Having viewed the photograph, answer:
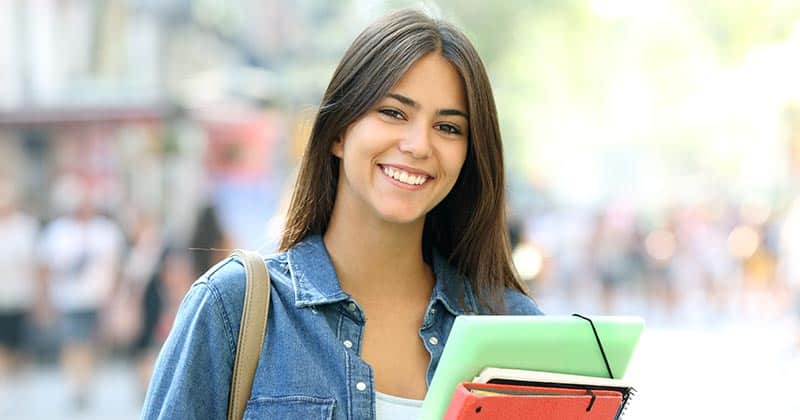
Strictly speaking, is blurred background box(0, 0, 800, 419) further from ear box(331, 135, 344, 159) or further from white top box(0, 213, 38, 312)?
ear box(331, 135, 344, 159)

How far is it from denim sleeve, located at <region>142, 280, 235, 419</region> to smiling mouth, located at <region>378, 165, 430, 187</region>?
35 centimetres

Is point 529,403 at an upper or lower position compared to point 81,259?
upper

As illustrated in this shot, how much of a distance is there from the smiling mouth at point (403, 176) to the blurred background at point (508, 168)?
16.0ft

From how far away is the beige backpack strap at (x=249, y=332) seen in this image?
5.65 ft

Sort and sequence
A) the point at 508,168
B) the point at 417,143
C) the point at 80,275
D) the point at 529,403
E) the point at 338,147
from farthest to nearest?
the point at 80,275 → the point at 508,168 → the point at 338,147 → the point at 417,143 → the point at 529,403

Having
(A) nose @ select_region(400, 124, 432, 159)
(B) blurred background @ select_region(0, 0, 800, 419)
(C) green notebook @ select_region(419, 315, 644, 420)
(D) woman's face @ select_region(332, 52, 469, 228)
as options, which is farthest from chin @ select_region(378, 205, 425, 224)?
(B) blurred background @ select_region(0, 0, 800, 419)

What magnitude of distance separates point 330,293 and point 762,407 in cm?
703

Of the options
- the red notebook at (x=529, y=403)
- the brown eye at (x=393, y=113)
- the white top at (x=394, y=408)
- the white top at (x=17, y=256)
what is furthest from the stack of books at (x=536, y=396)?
the white top at (x=17, y=256)

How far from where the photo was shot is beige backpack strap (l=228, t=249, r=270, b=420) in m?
1.72

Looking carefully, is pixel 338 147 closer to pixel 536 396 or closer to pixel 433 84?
pixel 433 84

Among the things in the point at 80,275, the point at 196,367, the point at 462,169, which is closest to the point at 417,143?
the point at 462,169

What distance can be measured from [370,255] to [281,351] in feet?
0.98

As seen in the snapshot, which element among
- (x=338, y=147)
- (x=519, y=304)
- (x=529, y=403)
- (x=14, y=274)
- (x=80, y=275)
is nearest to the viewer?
(x=529, y=403)

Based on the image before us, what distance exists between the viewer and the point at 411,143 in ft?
6.06
